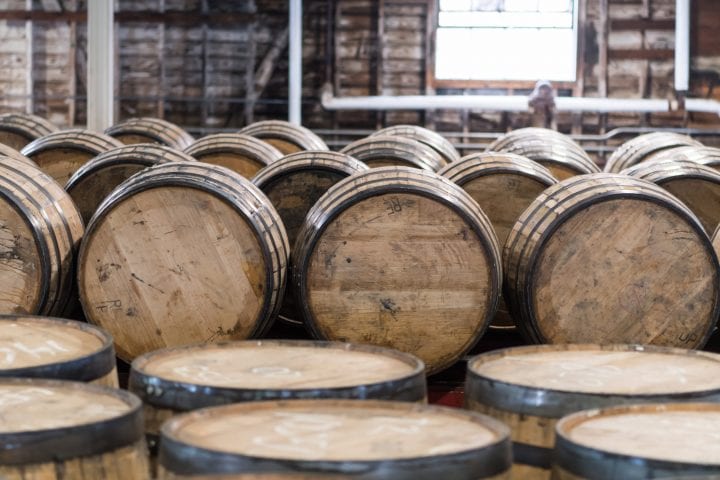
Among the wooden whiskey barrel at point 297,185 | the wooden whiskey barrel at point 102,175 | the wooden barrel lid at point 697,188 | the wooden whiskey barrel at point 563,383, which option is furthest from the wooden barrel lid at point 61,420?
the wooden barrel lid at point 697,188

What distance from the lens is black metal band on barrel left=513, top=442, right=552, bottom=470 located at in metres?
2.53

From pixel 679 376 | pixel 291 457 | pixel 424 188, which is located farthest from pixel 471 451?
pixel 424 188

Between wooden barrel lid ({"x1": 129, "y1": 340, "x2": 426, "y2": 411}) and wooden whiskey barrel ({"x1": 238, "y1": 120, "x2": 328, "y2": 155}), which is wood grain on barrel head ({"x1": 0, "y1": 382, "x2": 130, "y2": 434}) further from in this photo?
wooden whiskey barrel ({"x1": 238, "y1": 120, "x2": 328, "y2": 155})

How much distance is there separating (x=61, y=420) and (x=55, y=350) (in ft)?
2.26

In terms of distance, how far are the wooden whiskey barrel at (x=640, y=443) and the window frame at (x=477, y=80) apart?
11693 millimetres

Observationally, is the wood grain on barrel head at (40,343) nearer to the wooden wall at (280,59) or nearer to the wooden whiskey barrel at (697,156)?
the wooden whiskey barrel at (697,156)

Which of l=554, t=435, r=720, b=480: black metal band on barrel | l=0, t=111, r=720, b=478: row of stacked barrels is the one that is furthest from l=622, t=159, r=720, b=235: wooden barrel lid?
l=554, t=435, r=720, b=480: black metal band on barrel

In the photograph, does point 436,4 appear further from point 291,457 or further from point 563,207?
point 291,457

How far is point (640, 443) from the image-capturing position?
2121mm

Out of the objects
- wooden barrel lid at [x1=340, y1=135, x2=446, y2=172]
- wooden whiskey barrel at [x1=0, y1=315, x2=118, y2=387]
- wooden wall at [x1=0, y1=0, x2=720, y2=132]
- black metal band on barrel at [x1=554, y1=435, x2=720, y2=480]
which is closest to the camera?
black metal band on barrel at [x1=554, y1=435, x2=720, y2=480]

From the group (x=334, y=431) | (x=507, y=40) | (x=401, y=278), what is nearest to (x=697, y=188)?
(x=401, y=278)

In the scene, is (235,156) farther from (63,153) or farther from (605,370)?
(605,370)

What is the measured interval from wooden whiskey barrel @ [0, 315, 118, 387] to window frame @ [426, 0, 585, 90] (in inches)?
442

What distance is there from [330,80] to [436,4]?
5.80 ft
